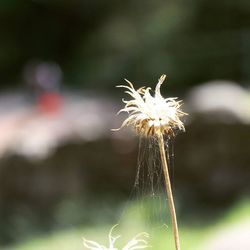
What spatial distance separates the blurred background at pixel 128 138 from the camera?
5.47 meters

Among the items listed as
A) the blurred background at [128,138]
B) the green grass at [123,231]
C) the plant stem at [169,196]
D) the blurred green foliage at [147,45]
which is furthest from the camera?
the blurred green foliage at [147,45]

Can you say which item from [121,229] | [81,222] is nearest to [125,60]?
[81,222]

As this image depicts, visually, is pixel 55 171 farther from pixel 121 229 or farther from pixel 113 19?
pixel 113 19

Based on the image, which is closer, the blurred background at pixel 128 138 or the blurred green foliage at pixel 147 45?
the blurred background at pixel 128 138

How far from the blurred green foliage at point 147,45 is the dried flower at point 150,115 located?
29.8 feet

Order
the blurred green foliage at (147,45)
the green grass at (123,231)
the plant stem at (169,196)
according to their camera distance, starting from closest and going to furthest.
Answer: the plant stem at (169,196)
the green grass at (123,231)
the blurred green foliage at (147,45)

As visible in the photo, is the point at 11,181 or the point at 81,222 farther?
the point at 11,181

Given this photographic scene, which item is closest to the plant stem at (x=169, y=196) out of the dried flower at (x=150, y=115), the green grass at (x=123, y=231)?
the dried flower at (x=150, y=115)

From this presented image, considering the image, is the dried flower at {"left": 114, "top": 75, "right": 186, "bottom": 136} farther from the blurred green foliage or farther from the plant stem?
the blurred green foliage

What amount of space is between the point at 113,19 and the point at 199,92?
5.49m

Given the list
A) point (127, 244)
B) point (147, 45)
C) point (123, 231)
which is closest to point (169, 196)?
point (127, 244)

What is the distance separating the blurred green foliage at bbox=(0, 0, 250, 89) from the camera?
10188 mm

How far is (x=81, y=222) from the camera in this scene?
18.3ft

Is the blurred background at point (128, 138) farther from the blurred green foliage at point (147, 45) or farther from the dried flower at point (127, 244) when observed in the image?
the dried flower at point (127, 244)
